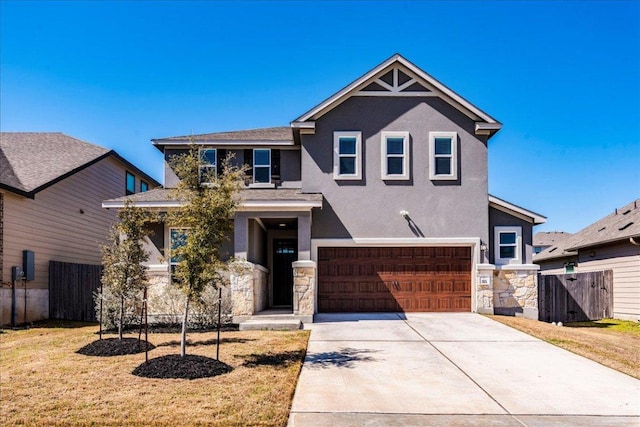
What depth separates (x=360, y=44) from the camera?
15.5 m

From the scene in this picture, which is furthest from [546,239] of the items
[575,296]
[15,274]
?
[15,274]

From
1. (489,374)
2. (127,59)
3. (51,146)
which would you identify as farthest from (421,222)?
(51,146)

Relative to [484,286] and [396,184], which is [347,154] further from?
[484,286]

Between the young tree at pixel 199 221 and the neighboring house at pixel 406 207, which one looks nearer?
the young tree at pixel 199 221

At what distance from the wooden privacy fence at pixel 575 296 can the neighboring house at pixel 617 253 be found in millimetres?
336

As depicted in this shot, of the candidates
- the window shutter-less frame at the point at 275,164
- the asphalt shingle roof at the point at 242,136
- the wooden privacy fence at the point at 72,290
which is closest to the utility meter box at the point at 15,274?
the wooden privacy fence at the point at 72,290

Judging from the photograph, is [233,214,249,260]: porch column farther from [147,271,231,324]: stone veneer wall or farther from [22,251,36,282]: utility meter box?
[22,251,36,282]: utility meter box

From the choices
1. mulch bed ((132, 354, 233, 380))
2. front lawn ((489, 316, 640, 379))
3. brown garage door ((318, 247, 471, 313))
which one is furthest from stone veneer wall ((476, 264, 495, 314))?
mulch bed ((132, 354, 233, 380))

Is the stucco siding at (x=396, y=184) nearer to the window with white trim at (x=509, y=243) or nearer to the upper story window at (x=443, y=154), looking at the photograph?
the upper story window at (x=443, y=154)

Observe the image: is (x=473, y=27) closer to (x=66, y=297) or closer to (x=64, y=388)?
(x=64, y=388)

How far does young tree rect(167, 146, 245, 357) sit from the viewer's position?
880 cm

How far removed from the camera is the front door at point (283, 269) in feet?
62.9

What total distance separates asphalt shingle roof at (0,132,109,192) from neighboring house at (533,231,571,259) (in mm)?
34646

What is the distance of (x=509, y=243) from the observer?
53.7 ft
